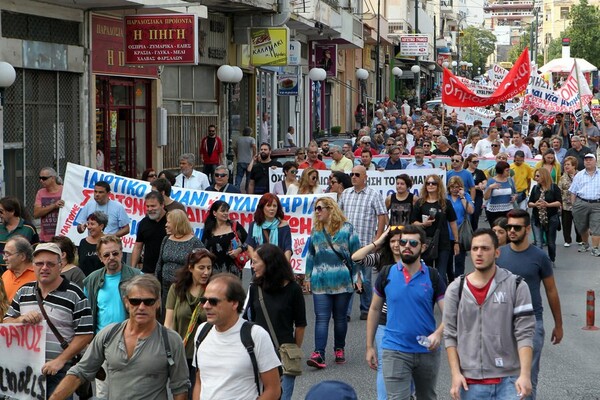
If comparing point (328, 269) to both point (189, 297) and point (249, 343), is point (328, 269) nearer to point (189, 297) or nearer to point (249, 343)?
point (189, 297)

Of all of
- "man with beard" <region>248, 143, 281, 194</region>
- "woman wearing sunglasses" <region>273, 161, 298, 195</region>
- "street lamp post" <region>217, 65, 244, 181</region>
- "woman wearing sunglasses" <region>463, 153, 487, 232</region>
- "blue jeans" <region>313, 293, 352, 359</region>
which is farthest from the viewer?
"street lamp post" <region>217, 65, 244, 181</region>

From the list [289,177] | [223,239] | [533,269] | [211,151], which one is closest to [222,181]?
[289,177]

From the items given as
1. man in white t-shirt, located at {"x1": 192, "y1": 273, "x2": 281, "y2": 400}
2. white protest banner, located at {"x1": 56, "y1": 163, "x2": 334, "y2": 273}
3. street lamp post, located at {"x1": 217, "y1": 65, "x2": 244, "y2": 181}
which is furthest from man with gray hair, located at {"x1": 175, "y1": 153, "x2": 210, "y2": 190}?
street lamp post, located at {"x1": 217, "y1": 65, "x2": 244, "y2": 181}

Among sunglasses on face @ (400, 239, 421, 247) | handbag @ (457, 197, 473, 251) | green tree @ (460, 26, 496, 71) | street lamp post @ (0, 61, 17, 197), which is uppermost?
green tree @ (460, 26, 496, 71)

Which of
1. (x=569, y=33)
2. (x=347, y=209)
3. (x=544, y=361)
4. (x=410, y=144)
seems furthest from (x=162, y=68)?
(x=569, y=33)

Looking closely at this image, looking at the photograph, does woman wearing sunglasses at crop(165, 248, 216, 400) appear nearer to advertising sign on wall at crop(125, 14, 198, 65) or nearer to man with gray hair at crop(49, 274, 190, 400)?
man with gray hair at crop(49, 274, 190, 400)

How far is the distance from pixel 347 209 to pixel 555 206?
5.73 metres

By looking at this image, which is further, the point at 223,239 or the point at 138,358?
the point at 223,239

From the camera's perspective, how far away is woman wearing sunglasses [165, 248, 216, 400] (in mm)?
8000

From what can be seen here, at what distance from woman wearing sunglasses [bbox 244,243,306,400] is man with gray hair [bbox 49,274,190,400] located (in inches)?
70.2

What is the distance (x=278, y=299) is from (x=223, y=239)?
3.04 metres

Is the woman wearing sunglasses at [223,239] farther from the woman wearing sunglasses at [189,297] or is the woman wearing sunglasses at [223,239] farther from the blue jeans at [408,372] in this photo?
the blue jeans at [408,372]

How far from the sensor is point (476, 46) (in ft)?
502

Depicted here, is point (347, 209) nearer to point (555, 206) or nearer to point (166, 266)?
point (166, 266)
